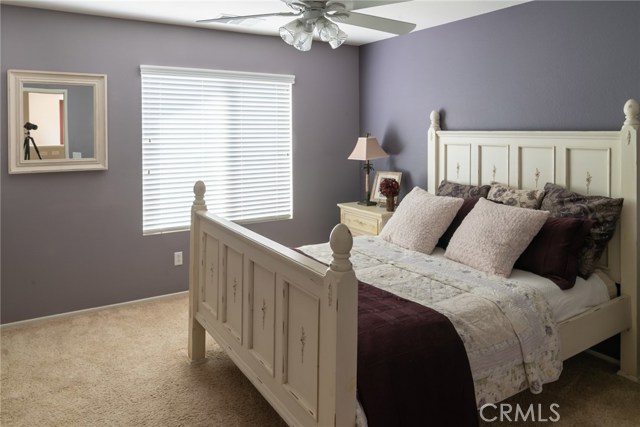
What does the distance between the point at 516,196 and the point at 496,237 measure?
22.4 inches

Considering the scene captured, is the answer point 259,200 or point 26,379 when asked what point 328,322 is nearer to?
point 26,379

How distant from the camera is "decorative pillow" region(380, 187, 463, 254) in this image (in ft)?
10.6

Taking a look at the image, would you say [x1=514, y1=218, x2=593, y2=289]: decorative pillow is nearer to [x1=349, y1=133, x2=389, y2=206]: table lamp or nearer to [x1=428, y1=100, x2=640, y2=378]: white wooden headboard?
[x1=428, y1=100, x2=640, y2=378]: white wooden headboard

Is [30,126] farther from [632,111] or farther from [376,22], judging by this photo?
[632,111]

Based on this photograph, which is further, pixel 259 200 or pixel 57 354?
pixel 259 200

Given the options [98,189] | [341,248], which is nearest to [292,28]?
[341,248]

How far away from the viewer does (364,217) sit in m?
4.44

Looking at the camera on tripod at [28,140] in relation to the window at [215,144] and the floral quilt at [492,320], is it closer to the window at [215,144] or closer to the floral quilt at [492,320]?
the window at [215,144]

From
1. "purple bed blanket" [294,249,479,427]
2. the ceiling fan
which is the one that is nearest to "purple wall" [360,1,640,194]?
the ceiling fan

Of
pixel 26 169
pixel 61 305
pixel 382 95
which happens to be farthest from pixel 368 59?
pixel 61 305

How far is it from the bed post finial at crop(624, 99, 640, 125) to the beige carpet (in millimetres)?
1480

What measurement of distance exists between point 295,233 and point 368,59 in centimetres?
189

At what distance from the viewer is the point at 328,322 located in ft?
5.55
